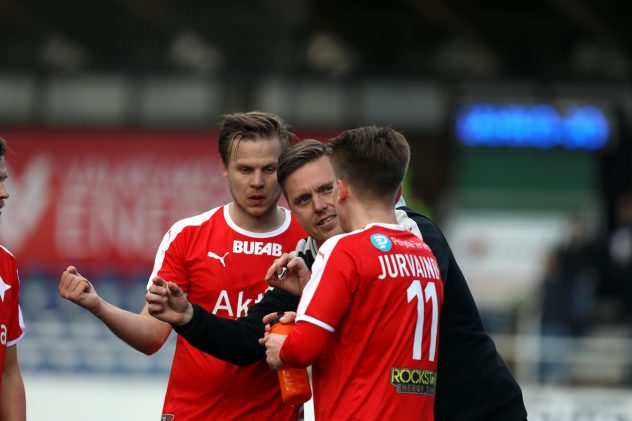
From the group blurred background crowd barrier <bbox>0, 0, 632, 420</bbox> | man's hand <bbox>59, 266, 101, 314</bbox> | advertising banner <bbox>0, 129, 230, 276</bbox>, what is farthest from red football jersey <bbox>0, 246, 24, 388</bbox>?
advertising banner <bbox>0, 129, 230, 276</bbox>

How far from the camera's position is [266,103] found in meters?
16.6

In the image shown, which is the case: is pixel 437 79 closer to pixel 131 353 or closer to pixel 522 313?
pixel 522 313

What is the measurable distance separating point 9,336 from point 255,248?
973mm

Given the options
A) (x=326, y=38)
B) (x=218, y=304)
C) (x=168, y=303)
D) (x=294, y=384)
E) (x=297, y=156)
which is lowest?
(x=294, y=384)

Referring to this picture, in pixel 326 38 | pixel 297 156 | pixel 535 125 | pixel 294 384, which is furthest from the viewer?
pixel 326 38

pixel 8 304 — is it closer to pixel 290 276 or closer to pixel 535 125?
pixel 290 276

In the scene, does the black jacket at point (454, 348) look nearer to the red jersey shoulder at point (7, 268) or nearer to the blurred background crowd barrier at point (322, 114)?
the red jersey shoulder at point (7, 268)

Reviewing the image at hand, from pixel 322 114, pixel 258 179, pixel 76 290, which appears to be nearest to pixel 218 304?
pixel 258 179

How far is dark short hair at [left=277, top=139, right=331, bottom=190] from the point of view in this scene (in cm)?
452

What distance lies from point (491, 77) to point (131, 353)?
7774 mm

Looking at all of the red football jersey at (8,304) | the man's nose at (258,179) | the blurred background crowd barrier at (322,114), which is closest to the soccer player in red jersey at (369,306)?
the man's nose at (258,179)

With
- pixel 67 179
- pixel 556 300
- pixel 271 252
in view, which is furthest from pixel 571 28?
pixel 271 252

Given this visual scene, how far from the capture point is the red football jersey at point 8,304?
4.52 meters

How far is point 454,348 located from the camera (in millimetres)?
4375
